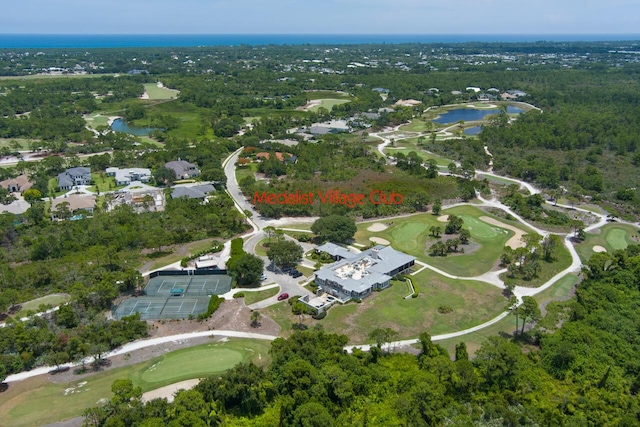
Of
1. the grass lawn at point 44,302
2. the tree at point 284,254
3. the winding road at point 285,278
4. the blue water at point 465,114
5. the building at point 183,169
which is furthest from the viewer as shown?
the blue water at point 465,114

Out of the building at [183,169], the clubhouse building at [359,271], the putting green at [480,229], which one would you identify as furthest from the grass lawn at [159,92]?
the clubhouse building at [359,271]

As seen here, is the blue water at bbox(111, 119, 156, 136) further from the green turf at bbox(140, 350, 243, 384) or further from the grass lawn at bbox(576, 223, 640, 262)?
the grass lawn at bbox(576, 223, 640, 262)

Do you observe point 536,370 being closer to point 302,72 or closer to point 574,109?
point 574,109

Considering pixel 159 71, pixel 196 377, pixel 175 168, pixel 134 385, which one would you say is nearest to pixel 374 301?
pixel 196 377

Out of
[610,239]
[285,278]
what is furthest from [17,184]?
[610,239]

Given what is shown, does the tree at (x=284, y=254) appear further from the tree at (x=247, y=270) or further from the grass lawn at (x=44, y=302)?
the grass lawn at (x=44, y=302)

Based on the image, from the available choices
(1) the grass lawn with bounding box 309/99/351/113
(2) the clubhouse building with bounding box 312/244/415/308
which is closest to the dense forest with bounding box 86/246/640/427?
(2) the clubhouse building with bounding box 312/244/415/308
